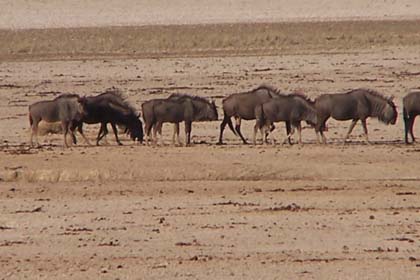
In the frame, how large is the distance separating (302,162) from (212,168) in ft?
4.57

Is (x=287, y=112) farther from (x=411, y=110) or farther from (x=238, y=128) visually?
(x=411, y=110)

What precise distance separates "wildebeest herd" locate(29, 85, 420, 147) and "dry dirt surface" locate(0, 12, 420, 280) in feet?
1.50

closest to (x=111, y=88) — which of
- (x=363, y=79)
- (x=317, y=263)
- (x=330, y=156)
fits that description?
(x=363, y=79)

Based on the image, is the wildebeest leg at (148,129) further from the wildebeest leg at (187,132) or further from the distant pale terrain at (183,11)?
the distant pale terrain at (183,11)

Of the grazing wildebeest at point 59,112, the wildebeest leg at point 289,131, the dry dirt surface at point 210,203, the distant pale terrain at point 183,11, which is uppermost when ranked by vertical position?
the distant pale terrain at point 183,11

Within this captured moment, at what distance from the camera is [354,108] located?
Answer: 23.6 metres

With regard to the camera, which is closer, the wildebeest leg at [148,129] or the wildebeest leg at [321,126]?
the wildebeest leg at [321,126]

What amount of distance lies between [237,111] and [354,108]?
6.32ft

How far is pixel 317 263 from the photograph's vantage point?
44.6 feet

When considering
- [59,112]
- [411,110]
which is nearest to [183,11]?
[411,110]

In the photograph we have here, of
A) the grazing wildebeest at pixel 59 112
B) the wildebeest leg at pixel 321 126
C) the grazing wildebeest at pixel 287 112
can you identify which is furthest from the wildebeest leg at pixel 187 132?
the wildebeest leg at pixel 321 126

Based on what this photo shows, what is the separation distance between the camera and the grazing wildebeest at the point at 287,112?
916 inches

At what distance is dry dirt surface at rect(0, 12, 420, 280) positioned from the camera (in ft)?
44.9

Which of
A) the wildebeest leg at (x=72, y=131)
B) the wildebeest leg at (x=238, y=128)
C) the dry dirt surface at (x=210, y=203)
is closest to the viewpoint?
the dry dirt surface at (x=210, y=203)
